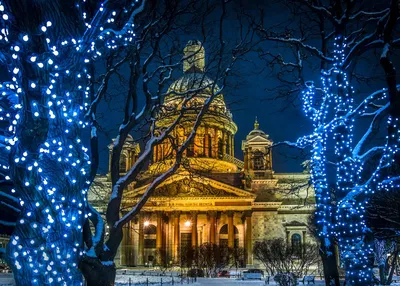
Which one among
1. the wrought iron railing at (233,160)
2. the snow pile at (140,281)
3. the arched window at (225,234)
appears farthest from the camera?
the wrought iron railing at (233,160)

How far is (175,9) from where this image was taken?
1175 cm

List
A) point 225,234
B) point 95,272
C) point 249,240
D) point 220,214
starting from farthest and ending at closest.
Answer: point 225,234 < point 220,214 < point 249,240 < point 95,272

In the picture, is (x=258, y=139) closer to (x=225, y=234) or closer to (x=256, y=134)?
(x=256, y=134)

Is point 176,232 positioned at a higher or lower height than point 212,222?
lower

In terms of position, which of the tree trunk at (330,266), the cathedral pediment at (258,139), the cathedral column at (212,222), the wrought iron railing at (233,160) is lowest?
the tree trunk at (330,266)

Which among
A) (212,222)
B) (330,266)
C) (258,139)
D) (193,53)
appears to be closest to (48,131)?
(193,53)

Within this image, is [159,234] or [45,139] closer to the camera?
[45,139]

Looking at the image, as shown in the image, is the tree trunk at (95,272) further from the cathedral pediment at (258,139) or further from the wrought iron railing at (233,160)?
the wrought iron railing at (233,160)

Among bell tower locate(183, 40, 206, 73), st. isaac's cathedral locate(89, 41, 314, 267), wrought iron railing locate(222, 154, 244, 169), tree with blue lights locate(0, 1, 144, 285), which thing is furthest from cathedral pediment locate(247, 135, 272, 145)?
tree with blue lights locate(0, 1, 144, 285)

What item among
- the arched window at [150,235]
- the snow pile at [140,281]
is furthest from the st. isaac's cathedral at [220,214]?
the snow pile at [140,281]

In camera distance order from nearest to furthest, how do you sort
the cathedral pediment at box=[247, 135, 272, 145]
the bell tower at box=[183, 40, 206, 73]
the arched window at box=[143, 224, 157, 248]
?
the bell tower at box=[183, 40, 206, 73]
the arched window at box=[143, 224, 157, 248]
the cathedral pediment at box=[247, 135, 272, 145]

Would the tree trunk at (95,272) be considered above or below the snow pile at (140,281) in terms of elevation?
above

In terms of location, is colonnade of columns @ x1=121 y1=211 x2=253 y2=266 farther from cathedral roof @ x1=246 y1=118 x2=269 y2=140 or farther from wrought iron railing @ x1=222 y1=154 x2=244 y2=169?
wrought iron railing @ x1=222 y1=154 x2=244 y2=169

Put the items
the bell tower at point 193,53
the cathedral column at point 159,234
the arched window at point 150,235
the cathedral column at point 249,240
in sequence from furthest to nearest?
the arched window at point 150,235 < the cathedral column at point 159,234 < the cathedral column at point 249,240 < the bell tower at point 193,53
